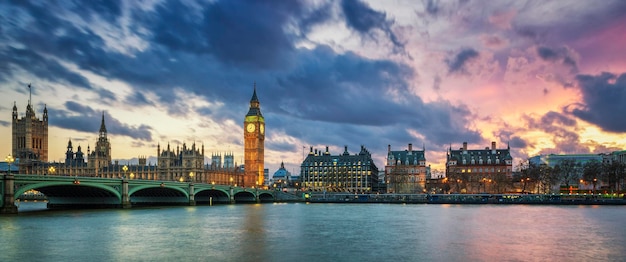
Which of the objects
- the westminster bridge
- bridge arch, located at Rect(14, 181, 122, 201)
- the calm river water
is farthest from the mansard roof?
bridge arch, located at Rect(14, 181, 122, 201)

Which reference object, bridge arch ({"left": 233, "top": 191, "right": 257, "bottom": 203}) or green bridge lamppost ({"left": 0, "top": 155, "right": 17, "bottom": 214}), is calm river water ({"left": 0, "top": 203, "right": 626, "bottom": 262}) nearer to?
green bridge lamppost ({"left": 0, "top": 155, "right": 17, "bottom": 214})

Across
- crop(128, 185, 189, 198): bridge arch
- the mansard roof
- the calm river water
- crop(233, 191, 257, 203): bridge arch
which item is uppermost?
the mansard roof

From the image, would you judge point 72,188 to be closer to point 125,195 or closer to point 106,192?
point 106,192

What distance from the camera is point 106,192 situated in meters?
89.8

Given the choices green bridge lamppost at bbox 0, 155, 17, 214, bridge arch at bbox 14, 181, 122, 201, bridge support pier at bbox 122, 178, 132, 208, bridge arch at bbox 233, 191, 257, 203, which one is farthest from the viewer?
bridge arch at bbox 233, 191, 257, 203

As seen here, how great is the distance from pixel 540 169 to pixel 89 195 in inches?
5073

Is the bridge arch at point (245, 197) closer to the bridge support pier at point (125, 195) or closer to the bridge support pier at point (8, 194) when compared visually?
the bridge support pier at point (125, 195)

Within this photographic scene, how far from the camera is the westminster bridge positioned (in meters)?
66.2

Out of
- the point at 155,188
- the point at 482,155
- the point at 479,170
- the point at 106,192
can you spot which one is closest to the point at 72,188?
the point at 106,192

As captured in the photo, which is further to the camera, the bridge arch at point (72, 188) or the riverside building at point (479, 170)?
the riverside building at point (479, 170)

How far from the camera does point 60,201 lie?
→ 324 ft

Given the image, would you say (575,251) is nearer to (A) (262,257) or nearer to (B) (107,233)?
(A) (262,257)

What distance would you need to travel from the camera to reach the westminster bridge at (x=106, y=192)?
217ft

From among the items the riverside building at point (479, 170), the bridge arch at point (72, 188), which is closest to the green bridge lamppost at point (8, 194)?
the bridge arch at point (72, 188)
